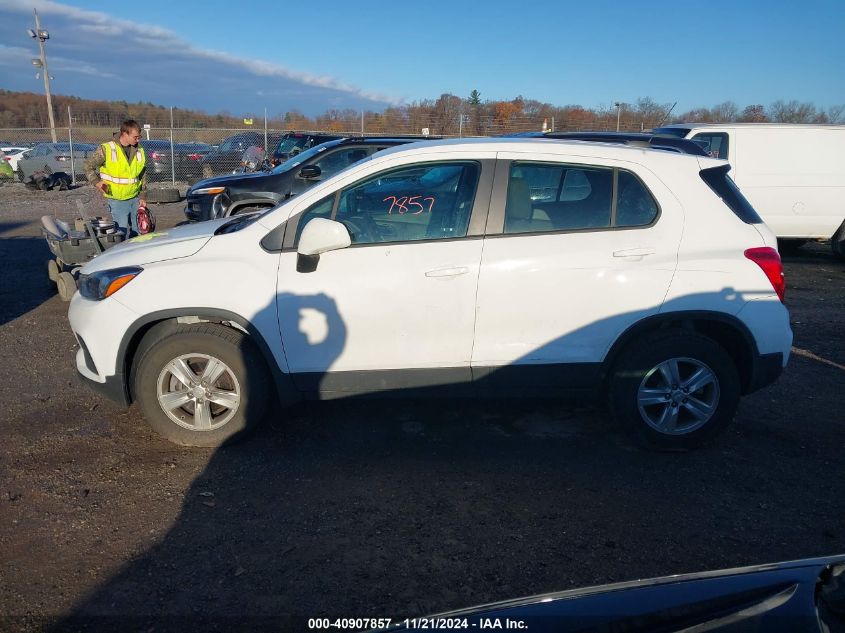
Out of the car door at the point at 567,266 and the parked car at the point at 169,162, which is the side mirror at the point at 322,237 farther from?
the parked car at the point at 169,162

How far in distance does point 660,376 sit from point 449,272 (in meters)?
1.50

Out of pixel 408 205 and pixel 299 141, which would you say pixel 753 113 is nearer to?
pixel 299 141

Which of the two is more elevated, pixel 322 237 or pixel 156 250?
pixel 322 237

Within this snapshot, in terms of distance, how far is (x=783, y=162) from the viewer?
443 inches

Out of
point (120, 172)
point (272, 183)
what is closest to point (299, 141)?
point (272, 183)

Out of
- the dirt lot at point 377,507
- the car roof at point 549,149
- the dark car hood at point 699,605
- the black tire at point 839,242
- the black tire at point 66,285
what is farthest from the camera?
the black tire at point 839,242

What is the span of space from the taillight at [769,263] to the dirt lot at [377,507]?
1114 millimetres

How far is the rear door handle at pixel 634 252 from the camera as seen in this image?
4320 millimetres

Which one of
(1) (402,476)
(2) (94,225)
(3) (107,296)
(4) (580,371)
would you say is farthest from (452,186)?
(2) (94,225)

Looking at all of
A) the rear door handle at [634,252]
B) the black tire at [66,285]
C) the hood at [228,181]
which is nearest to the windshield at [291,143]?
the hood at [228,181]

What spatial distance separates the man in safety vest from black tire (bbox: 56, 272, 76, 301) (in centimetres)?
92

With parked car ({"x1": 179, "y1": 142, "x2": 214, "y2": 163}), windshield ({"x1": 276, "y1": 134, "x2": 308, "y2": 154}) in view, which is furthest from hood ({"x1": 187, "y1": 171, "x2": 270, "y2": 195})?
parked car ({"x1": 179, "y1": 142, "x2": 214, "y2": 163})

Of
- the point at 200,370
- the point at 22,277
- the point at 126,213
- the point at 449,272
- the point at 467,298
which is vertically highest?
the point at 449,272

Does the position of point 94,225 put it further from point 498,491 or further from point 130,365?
point 498,491
